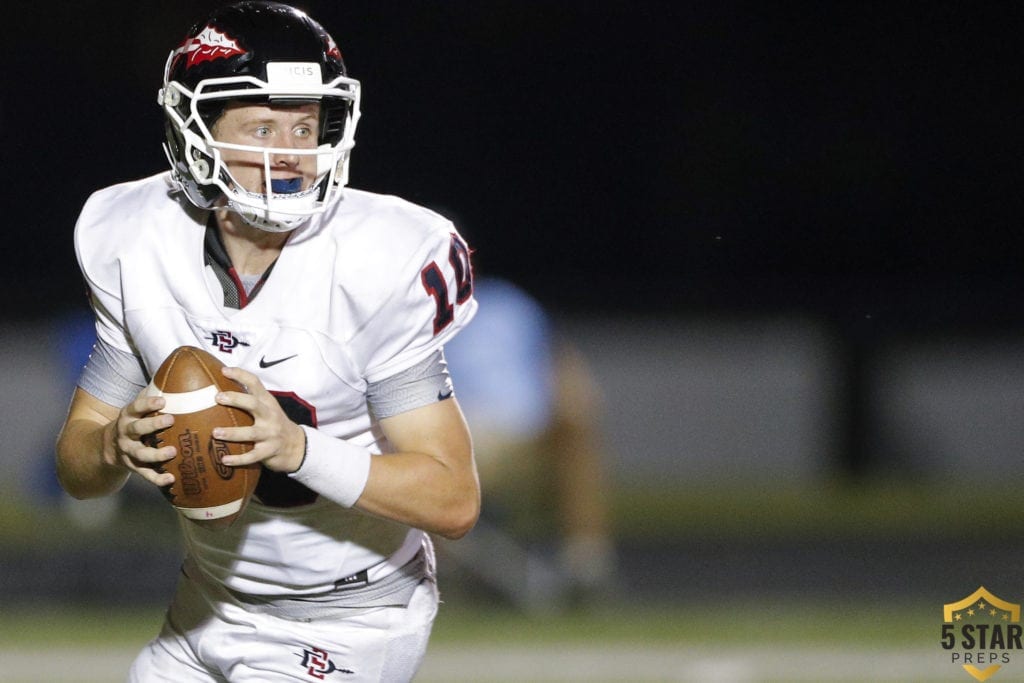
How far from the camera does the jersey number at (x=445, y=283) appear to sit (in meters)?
2.45

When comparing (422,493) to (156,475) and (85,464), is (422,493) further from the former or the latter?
(85,464)

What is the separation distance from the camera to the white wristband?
224cm

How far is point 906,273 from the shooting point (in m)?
9.51

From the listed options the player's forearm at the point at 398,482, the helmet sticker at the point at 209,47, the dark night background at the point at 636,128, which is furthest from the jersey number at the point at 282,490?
the dark night background at the point at 636,128

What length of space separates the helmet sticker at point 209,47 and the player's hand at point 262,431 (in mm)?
549

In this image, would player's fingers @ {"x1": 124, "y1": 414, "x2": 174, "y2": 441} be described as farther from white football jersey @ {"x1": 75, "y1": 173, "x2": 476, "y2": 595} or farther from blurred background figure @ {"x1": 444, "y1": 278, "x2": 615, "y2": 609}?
blurred background figure @ {"x1": 444, "y1": 278, "x2": 615, "y2": 609}

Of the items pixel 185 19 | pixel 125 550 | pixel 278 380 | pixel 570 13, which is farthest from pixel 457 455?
pixel 570 13

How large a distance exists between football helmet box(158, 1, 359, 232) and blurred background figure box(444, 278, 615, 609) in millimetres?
3689

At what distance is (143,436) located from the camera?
2.21 m

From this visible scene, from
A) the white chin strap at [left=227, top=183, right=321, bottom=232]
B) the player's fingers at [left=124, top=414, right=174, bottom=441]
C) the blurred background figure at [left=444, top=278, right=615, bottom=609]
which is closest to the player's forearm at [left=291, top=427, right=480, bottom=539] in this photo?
the player's fingers at [left=124, top=414, right=174, bottom=441]

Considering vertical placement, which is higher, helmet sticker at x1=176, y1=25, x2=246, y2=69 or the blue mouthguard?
helmet sticker at x1=176, y1=25, x2=246, y2=69

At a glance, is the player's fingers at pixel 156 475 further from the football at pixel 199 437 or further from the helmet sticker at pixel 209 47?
the helmet sticker at pixel 209 47

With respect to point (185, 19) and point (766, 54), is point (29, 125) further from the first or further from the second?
point (766, 54)

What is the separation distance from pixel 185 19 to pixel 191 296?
24.1ft
